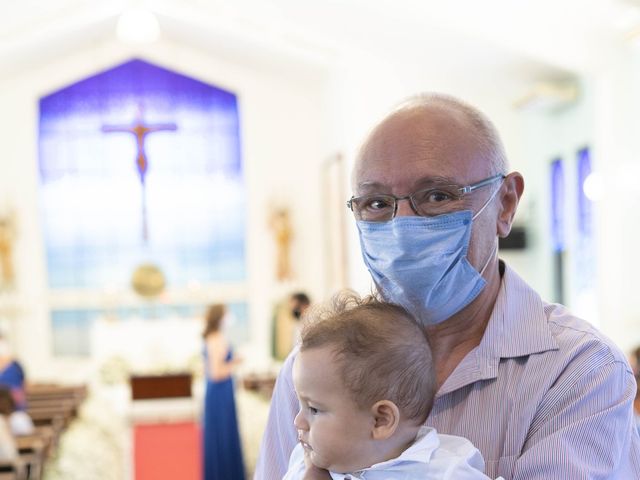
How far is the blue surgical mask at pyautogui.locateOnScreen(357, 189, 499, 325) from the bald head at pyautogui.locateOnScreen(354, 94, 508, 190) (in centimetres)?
9

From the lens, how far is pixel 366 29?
32.4ft

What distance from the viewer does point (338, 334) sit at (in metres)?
1.41

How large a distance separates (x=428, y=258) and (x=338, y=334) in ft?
0.87

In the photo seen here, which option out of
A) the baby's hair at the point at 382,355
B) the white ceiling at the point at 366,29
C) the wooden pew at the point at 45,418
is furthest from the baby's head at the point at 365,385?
the white ceiling at the point at 366,29

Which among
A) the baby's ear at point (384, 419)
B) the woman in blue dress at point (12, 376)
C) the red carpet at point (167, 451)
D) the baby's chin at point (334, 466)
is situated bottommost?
the red carpet at point (167, 451)

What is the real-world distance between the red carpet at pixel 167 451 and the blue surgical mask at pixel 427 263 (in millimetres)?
6667

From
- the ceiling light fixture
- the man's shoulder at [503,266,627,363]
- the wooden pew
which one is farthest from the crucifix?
the man's shoulder at [503,266,627,363]

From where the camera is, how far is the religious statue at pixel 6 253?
45.5 ft

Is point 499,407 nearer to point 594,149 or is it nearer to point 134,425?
point 594,149

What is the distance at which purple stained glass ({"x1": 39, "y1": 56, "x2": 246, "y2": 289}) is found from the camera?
14500 mm

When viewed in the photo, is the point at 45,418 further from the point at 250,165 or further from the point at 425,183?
the point at 425,183

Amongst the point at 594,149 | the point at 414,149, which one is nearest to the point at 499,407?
the point at 414,149

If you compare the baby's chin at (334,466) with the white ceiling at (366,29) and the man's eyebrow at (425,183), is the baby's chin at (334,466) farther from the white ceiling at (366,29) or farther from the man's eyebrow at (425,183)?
the white ceiling at (366,29)

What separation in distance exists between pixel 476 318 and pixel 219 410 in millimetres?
6194
